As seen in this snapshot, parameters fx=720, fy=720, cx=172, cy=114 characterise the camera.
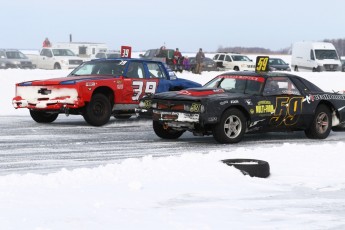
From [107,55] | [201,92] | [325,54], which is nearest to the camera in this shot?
[201,92]

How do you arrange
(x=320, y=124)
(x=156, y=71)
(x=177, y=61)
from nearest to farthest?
(x=320, y=124) < (x=156, y=71) < (x=177, y=61)

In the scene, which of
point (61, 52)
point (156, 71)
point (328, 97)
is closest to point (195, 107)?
point (328, 97)

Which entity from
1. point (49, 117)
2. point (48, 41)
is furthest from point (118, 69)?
point (48, 41)

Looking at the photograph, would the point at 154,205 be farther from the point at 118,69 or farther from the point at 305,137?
the point at 118,69

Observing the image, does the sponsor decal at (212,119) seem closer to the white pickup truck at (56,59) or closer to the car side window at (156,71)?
the car side window at (156,71)

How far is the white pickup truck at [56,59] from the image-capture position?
43.6 metres

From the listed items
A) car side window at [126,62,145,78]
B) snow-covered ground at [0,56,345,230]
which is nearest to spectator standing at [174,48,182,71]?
car side window at [126,62,145,78]

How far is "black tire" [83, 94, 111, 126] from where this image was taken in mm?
14914

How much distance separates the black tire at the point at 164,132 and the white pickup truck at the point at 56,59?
101 feet

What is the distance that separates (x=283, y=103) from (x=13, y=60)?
31.8 metres

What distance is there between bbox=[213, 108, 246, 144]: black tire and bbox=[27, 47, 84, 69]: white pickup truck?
31.8 metres

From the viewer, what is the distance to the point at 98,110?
1516 centimetres

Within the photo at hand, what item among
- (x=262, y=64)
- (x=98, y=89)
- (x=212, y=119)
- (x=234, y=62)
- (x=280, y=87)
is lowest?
(x=234, y=62)

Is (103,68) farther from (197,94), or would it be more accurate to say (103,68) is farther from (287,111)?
(287,111)
